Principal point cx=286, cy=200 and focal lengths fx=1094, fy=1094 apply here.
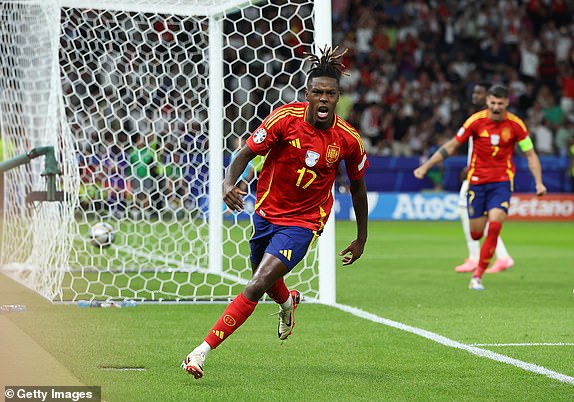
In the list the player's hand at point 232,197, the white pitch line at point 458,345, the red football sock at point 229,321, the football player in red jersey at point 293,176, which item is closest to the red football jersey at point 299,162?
→ the football player in red jersey at point 293,176

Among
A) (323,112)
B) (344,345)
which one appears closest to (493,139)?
(344,345)

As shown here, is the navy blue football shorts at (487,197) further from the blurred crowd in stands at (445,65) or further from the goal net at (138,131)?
the blurred crowd in stands at (445,65)

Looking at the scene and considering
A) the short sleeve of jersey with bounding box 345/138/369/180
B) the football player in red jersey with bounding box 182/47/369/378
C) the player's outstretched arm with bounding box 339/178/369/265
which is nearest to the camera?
the football player in red jersey with bounding box 182/47/369/378

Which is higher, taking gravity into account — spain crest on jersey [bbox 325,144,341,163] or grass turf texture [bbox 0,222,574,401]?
spain crest on jersey [bbox 325,144,341,163]

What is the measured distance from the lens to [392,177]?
25562 mm

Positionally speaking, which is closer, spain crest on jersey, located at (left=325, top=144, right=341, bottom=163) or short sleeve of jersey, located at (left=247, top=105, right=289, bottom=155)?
short sleeve of jersey, located at (left=247, top=105, right=289, bottom=155)

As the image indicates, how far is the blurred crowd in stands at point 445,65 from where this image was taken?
27875mm

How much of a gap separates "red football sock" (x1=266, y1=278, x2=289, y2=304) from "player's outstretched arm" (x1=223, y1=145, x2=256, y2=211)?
0.89 m

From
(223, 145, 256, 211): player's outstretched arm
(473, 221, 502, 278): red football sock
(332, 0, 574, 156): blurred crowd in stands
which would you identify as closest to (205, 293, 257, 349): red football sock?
(223, 145, 256, 211): player's outstretched arm

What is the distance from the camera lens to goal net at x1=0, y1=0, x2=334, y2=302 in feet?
35.7

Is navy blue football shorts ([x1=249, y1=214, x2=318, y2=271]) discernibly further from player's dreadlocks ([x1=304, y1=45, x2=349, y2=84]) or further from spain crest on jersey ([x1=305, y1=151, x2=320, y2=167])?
player's dreadlocks ([x1=304, y1=45, x2=349, y2=84])

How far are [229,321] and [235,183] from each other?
79 centimetres

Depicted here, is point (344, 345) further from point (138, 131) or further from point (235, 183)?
point (138, 131)

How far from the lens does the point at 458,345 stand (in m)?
7.86
